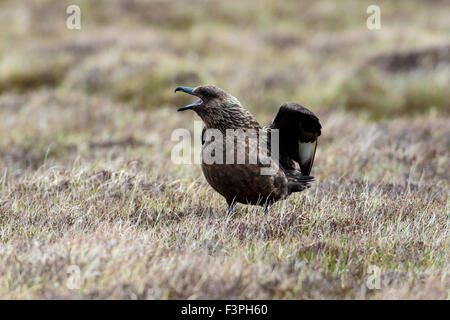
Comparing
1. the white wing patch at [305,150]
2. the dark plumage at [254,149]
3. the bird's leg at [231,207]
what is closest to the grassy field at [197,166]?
the bird's leg at [231,207]

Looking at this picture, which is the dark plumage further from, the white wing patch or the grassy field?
the grassy field

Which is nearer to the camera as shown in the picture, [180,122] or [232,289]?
[232,289]

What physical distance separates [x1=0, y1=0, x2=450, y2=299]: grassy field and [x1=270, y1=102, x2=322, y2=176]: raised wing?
0.35m

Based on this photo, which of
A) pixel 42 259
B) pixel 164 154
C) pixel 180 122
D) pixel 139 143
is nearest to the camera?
pixel 42 259

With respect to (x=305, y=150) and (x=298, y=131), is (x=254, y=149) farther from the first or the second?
(x=305, y=150)

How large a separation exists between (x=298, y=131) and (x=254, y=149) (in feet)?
1.94

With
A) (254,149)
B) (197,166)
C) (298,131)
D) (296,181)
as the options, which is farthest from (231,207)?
(197,166)

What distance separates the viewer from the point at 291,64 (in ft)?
46.6

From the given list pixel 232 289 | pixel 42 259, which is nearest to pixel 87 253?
pixel 42 259

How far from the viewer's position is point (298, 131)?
452 centimetres

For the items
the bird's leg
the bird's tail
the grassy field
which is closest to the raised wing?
the bird's tail
